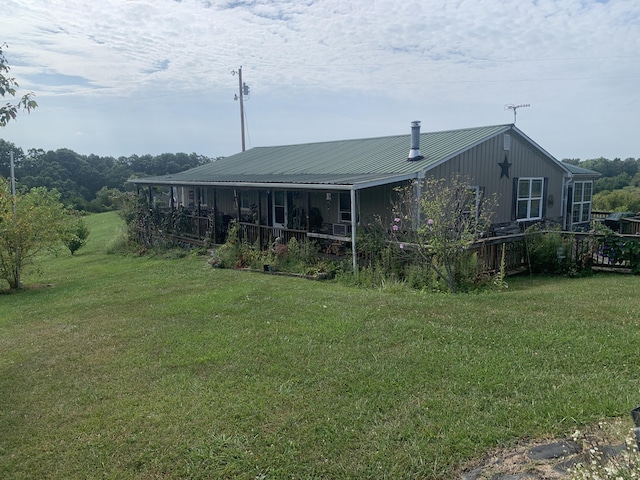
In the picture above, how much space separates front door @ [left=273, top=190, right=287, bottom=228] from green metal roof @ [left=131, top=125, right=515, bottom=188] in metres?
0.79

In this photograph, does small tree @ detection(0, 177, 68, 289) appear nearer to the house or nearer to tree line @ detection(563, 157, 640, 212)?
the house

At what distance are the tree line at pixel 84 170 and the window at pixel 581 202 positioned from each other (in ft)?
132

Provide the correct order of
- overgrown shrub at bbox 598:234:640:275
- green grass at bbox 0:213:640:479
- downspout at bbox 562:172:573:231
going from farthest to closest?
1. downspout at bbox 562:172:573:231
2. overgrown shrub at bbox 598:234:640:275
3. green grass at bbox 0:213:640:479

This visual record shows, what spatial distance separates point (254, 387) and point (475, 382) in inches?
87.7

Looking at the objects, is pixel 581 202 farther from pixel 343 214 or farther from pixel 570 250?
pixel 343 214

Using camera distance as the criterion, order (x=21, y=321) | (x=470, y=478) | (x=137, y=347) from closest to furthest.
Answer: (x=470, y=478) < (x=137, y=347) < (x=21, y=321)

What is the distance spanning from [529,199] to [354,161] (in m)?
6.09

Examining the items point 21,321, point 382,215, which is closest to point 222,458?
point 21,321

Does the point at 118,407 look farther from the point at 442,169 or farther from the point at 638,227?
the point at 638,227

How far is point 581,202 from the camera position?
63.6ft

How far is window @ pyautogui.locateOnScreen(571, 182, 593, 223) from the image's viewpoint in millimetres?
18984

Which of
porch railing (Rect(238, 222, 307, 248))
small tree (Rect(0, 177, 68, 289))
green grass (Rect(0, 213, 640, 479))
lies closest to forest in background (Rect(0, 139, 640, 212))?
porch railing (Rect(238, 222, 307, 248))

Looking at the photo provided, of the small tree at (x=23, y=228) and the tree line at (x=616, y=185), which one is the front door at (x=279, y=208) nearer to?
the small tree at (x=23, y=228)

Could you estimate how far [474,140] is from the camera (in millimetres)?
14344
